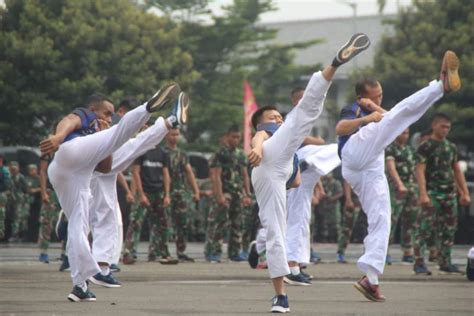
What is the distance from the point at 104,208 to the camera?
16.5 m

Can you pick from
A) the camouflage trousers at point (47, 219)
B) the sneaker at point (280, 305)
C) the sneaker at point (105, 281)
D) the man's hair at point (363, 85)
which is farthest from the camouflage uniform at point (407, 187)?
the sneaker at point (280, 305)

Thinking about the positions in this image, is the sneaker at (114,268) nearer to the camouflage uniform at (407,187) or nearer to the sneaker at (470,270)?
the camouflage uniform at (407,187)

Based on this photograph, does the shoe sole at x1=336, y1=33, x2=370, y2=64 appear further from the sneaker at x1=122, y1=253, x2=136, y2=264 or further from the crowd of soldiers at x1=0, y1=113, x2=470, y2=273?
the sneaker at x1=122, y1=253, x2=136, y2=264

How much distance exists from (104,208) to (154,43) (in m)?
32.8

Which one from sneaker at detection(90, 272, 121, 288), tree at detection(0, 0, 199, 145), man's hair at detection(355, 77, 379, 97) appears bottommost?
sneaker at detection(90, 272, 121, 288)

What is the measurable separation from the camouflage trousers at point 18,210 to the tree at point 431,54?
20.9m

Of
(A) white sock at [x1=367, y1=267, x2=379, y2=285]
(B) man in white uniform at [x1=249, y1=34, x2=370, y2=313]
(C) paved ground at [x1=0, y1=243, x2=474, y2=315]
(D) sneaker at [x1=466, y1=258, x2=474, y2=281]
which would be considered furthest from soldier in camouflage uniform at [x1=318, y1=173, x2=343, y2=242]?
(B) man in white uniform at [x1=249, y1=34, x2=370, y2=313]

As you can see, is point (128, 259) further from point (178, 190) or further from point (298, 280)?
point (298, 280)

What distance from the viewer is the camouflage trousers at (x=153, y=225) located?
20447 mm

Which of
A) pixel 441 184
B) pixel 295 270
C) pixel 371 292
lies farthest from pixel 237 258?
pixel 371 292

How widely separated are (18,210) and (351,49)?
19.9m

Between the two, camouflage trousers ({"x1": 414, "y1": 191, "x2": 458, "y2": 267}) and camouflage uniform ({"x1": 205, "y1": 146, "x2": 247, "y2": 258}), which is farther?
camouflage uniform ({"x1": 205, "y1": 146, "x2": 247, "y2": 258})

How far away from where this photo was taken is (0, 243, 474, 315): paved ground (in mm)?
12133

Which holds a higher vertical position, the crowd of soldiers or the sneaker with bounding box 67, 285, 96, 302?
the crowd of soldiers
